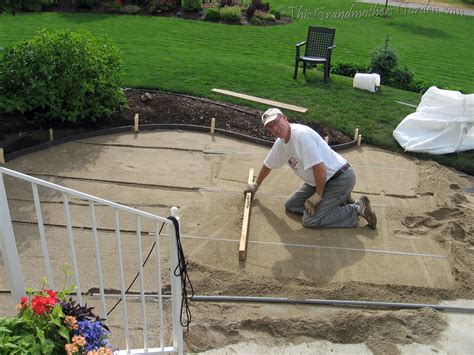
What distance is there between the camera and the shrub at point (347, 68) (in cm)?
1100

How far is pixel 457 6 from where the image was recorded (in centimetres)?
2427

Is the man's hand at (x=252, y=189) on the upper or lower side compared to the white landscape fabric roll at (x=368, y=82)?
lower

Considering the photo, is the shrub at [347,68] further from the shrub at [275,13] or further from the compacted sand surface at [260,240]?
the shrub at [275,13]

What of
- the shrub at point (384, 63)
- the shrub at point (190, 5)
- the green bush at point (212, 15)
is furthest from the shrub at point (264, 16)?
the shrub at point (384, 63)

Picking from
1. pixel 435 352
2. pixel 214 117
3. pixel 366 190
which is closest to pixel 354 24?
pixel 214 117

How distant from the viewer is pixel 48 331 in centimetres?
239

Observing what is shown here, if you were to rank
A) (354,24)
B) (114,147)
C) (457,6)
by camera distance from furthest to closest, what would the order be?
(457,6) < (354,24) < (114,147)

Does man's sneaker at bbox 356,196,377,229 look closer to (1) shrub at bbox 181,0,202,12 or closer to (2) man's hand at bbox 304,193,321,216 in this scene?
(2) man's hand at bbox 304,193,321,216

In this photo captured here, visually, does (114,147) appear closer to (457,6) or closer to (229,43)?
(229,43)

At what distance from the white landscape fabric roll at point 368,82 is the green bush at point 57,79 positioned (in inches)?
189

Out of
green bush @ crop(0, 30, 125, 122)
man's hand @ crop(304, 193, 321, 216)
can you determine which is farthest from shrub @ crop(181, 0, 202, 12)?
man's hand @ crop(304, 193, 321, 216)

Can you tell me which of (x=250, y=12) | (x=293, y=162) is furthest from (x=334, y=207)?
(x=250, y=12)

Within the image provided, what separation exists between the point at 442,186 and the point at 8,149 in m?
5.60

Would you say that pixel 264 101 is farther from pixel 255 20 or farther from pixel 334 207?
pixel 255 20
